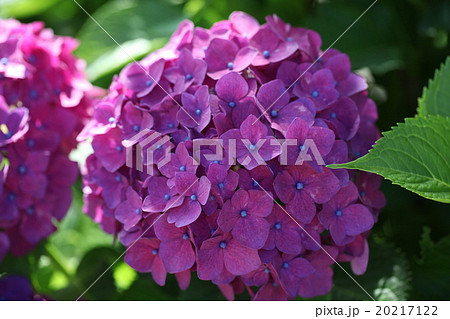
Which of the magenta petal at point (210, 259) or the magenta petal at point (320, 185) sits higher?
the magenta petal at point (320, 185)

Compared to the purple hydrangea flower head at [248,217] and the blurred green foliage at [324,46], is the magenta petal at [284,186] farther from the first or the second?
the blurred green foliage at [324,46]

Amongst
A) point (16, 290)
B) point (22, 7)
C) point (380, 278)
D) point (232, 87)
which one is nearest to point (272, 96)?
point (232, 87)

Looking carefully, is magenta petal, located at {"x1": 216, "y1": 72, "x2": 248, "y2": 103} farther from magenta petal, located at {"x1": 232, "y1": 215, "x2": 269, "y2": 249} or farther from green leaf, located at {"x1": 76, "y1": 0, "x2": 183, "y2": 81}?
green leaf, located at {"x1": 76, "y1": 0, "x2": 183, "y2": 81}

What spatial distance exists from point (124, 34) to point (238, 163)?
0.58 metres

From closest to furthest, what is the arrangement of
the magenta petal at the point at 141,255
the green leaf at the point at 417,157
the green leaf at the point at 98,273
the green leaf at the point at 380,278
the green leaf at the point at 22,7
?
the green leaf at the point at 417,157
the magenta petal at the point at 141,255
the green leaf at the point at 380,278
the green leaf at the point at 98,273
the green leaf at the point at 22,7

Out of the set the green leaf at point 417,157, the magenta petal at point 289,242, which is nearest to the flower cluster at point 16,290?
the magenta petal at point 289,242

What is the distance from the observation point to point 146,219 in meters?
0.85

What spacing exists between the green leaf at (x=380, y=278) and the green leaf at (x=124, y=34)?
58 cm

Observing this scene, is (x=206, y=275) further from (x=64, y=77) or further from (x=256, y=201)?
(x=64, y=77)

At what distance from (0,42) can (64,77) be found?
138 millimetres

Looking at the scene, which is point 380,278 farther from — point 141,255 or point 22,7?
point 22,7

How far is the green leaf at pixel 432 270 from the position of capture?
98 centimetres

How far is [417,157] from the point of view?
0.77 metres
